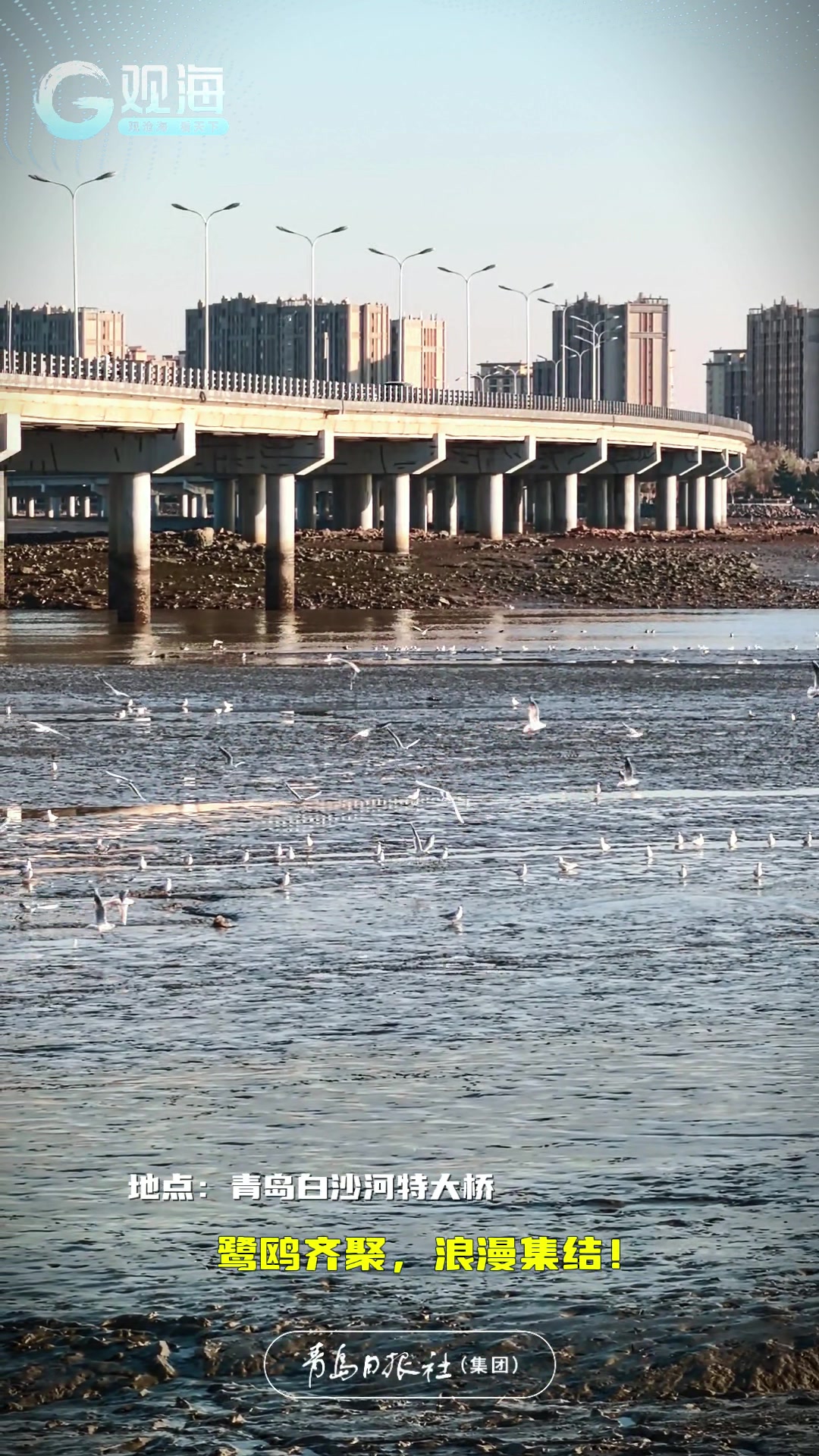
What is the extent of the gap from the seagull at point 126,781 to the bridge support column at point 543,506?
10263 cm

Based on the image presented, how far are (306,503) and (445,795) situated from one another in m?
153

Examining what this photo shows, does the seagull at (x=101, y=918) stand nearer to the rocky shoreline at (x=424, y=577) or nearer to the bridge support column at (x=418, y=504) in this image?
the rocky shoreline at (x=424, y=577)

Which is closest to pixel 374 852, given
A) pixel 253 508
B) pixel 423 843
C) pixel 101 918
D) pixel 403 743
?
pixel 423 843

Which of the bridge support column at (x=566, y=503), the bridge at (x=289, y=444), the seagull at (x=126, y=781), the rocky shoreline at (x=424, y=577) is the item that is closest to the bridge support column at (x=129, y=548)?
the bridge at (x=289, y=444)

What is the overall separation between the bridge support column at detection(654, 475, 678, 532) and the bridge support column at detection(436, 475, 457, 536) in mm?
16090

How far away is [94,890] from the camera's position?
1584 cm

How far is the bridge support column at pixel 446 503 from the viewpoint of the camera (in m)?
138

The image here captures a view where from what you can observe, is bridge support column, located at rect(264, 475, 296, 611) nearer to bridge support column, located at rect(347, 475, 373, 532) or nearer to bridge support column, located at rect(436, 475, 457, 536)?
bridge support column, located at rect(347, 475, 373, 532)

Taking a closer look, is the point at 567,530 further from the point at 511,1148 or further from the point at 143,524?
the point at 511,1148

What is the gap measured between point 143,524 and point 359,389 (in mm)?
24412

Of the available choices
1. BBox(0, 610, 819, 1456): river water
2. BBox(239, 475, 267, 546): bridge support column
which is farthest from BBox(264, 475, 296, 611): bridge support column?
BBox(0, 610, 819, 1456): river water

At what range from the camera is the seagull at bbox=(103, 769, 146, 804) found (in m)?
22.2

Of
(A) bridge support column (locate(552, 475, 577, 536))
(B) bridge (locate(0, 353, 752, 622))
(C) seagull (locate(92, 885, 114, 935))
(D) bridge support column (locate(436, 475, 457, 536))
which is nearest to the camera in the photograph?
(C) seagull (locate(92, 885, 114, 935))

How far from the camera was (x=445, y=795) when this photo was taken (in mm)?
22344
